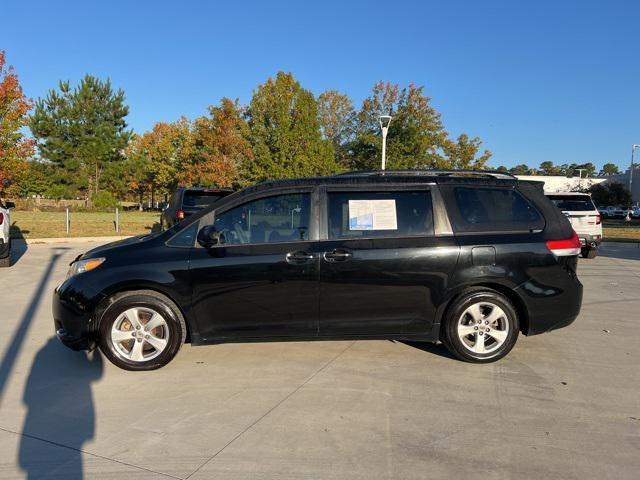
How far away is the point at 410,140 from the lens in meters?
33.1

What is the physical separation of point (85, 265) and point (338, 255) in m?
2.33

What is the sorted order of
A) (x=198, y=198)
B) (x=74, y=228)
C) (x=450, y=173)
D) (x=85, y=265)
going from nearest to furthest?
1. (x=85, y=265)
2. (x=450, y=173)
3. (x=198, y=198)
4. (x=74, y=228)

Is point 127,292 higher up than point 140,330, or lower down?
higher up

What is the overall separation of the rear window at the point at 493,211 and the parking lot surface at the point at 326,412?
4.34 feet

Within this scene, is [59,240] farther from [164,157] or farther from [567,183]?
[567,183]

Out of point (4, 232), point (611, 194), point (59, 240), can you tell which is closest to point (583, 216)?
point (4, 232)

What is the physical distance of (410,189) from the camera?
482cm

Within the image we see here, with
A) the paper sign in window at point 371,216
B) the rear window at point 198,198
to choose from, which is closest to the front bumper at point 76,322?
the paper sign in window at point 371,216

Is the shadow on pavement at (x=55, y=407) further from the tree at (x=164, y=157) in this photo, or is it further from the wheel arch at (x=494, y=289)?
the tree at (x=164, y=157)

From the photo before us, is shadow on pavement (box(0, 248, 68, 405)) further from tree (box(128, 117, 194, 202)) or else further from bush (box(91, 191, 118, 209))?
tree (box(128, 117, 194, 202))

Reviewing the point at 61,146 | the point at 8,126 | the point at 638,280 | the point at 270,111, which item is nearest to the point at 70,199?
the point at 61,146

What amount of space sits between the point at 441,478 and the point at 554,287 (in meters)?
2.58

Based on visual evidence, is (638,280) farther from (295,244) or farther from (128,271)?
(128,271)

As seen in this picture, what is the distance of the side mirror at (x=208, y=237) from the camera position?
4484 mm
